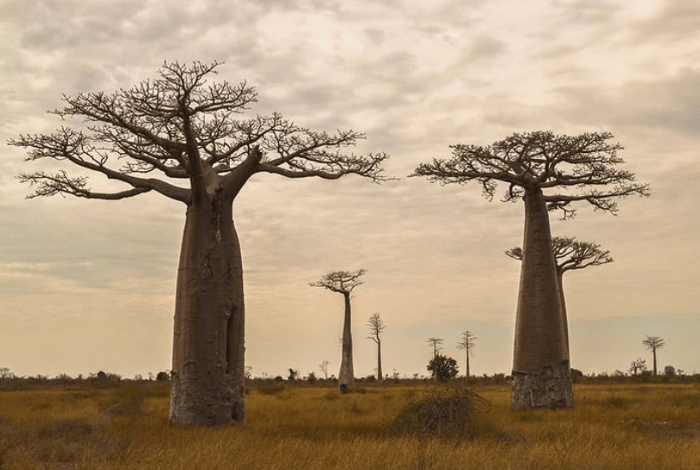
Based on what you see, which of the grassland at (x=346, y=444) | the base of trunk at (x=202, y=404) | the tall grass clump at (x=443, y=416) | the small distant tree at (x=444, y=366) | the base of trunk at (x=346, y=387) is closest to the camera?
the grassland at (x=346, y=444)

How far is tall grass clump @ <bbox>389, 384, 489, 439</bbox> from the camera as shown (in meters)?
9.57

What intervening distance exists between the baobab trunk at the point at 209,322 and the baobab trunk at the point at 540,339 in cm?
547

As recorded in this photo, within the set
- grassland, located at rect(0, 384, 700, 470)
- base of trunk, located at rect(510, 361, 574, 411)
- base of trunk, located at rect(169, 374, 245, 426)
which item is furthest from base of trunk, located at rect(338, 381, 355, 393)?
base of trunk, located at rect(169, 374, 245, 426)

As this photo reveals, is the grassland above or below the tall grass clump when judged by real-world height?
below

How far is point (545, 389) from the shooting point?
1425cm

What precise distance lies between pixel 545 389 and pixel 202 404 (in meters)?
6.28

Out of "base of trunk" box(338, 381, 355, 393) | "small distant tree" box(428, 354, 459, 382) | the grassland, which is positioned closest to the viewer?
the grassland

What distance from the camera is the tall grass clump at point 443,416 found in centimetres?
957

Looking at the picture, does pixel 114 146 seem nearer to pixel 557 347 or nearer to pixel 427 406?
pixel 427 406

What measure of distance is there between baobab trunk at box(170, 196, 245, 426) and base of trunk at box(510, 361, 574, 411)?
5.45 metres

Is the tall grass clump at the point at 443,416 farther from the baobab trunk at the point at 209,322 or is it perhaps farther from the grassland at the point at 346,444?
the baobab trunk at the point at 209,322

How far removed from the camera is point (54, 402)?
61.1 ft

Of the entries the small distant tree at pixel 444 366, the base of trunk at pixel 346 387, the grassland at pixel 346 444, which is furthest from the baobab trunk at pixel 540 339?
the small distant tree at pixel 444 366

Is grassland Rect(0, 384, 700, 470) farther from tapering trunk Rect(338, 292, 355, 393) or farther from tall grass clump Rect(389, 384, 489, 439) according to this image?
tapering trunk Rect(338, 292, 355, 393)
